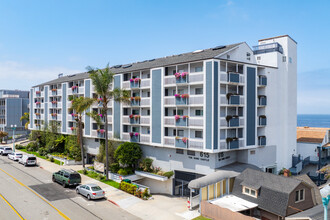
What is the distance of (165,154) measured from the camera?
34719 mm

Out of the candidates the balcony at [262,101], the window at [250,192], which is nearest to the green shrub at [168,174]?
the window at [250,192]

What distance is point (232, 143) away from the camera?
101 feet

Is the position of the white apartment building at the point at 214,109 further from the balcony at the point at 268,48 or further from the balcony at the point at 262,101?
the balcony at the point at 268,48

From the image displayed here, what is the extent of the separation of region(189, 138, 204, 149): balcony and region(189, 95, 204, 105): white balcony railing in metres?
4.38

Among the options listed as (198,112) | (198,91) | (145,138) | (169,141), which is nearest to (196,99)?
(198,91)

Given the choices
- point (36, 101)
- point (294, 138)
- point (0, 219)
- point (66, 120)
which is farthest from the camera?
point (36, 101)

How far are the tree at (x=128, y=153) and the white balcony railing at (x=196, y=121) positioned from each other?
951 cm

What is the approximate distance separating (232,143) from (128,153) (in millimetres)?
14004

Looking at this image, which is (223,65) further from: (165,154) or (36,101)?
(36,101)

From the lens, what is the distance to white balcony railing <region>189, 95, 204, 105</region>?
30.3 meters

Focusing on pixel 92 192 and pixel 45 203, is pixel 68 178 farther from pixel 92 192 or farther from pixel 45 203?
pixel 92 192

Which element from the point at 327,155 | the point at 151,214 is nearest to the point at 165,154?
the point at 151,214

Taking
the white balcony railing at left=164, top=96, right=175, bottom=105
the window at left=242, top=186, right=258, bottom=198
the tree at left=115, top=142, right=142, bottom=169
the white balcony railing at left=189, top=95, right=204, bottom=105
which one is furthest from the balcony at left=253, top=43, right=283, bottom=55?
the tree at left=115, top=142, right=142, bottom=169

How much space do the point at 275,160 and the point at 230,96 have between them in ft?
45.9
